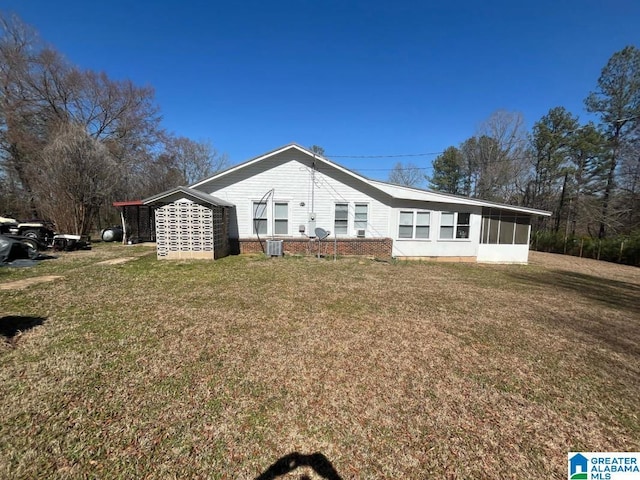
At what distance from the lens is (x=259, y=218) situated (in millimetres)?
12164

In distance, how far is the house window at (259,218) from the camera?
39.8ft

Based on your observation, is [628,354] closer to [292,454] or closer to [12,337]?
[292,454]

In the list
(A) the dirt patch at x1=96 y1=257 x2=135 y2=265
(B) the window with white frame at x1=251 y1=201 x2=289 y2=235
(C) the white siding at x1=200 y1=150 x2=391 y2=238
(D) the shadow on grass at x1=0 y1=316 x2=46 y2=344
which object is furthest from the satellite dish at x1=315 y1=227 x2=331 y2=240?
(D) the shadow on grass at x1=0 y1=316 x2=46 y2=344

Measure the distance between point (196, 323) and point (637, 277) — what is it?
17542 mm

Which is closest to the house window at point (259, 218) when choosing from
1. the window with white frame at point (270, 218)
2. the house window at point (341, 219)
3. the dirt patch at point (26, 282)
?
the window with white frame at point (270, 218)

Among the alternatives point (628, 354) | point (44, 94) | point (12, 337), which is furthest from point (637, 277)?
point (44, 94)

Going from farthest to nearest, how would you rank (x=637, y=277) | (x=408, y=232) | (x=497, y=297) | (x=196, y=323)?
(x=408, y=232) < (x=637, y=277) < (x=497, y=297) < (x=196, y=323)

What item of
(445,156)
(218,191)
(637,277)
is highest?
(445,156)

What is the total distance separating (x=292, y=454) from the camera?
6.85ft

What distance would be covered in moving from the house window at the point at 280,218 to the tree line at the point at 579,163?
2239 cm

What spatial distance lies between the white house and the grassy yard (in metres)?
6.23

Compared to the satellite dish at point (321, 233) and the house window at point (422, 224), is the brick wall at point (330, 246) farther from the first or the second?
the house window at point (422, 224)

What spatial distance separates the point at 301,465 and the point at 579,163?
30.4 m

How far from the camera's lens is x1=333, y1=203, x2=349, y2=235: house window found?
12477 mm
